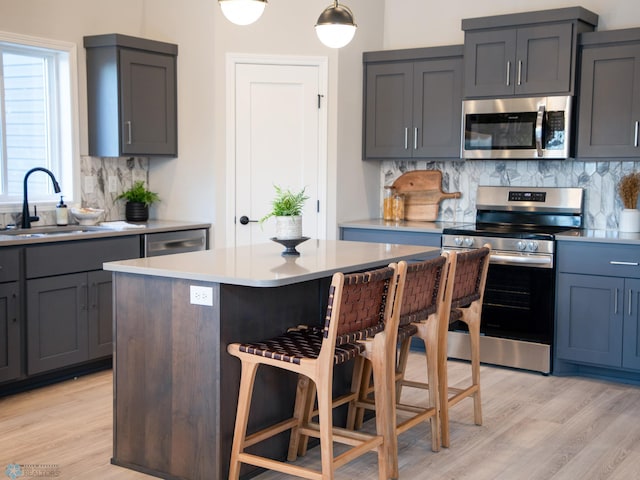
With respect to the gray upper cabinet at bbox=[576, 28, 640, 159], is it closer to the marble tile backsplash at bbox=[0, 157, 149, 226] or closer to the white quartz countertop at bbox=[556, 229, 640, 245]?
the white quartz countertop at bbox=[556, 229, 640, 245]

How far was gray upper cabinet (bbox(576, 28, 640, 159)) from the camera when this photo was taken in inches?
195

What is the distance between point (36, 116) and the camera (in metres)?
5.34

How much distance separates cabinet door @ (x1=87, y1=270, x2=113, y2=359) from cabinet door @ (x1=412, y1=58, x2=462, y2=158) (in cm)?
243

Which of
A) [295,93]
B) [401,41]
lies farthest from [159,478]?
[401,41]

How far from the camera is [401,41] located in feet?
20.1

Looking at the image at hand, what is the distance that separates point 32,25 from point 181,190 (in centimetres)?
150

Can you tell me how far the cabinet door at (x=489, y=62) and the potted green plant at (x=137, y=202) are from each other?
2419 millimetres

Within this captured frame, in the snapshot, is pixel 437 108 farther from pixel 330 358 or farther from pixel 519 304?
pixel 330 358

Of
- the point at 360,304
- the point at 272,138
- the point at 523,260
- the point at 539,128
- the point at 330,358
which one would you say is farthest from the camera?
the point at 272,138

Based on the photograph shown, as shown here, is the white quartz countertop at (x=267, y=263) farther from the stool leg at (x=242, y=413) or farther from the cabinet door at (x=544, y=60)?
the cabinet door at (x=544, y=60)

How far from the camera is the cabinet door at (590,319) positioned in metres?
4.81

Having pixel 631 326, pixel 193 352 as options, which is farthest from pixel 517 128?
pixel 193 352

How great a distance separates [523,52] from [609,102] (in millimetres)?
646

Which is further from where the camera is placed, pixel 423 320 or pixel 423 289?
pixel 423 320
